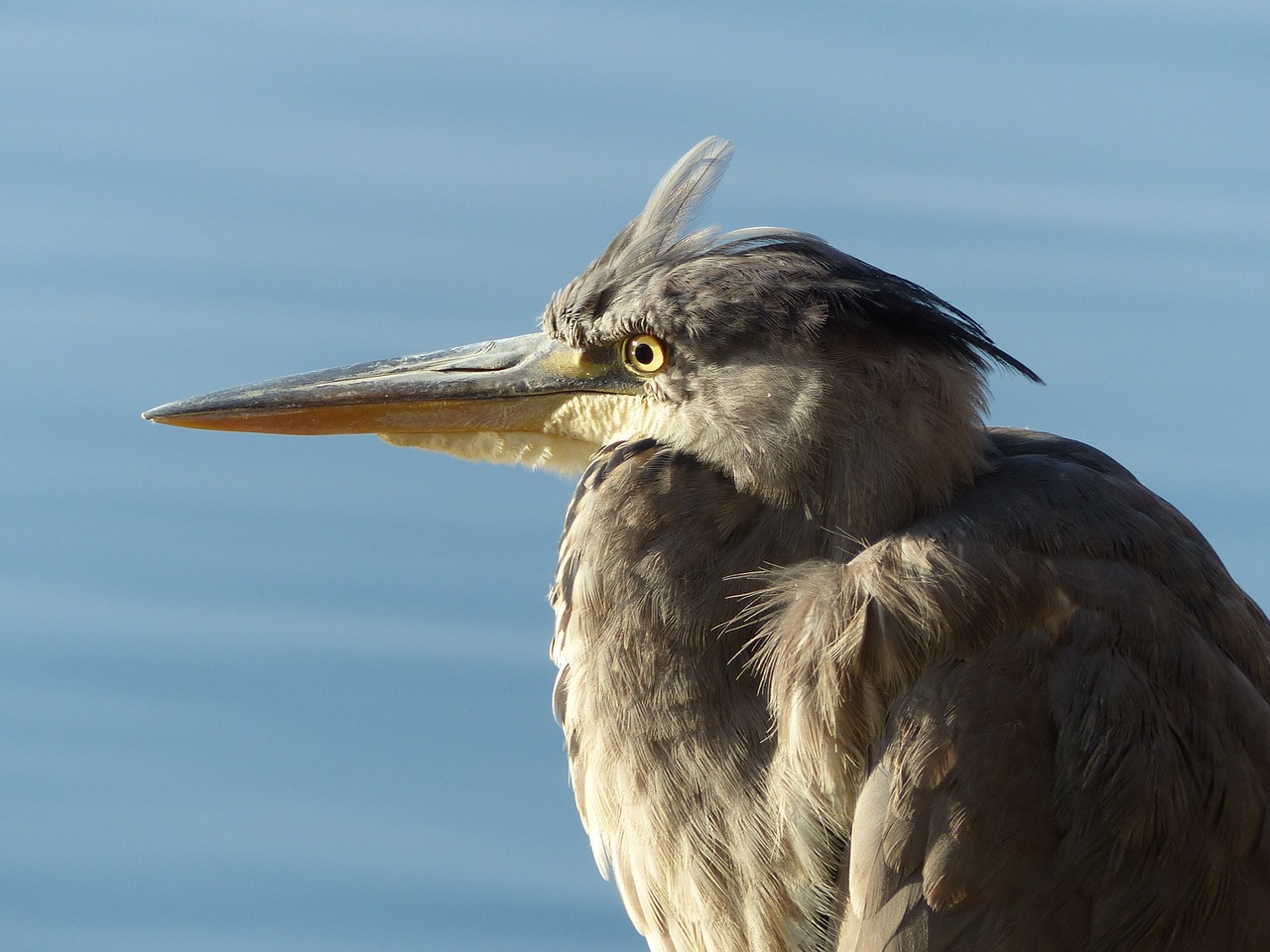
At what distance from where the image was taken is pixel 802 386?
1421 mm

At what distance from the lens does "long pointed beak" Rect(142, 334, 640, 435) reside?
1.65 m

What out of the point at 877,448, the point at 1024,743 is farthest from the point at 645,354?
the point at 1024,743

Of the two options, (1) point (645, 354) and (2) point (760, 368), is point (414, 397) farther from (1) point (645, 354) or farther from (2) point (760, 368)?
(2) point (760, 368)

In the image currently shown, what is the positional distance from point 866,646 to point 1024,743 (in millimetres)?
158

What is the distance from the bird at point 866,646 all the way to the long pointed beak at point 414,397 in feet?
0.20

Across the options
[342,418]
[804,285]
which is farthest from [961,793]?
[342,418]

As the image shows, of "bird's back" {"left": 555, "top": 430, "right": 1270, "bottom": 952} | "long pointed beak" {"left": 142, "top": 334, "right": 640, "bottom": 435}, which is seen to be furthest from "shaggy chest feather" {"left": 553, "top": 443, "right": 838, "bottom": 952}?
"long pointed beak" {"left": 142, "top": 334, "right": 640, "bottom": 435}

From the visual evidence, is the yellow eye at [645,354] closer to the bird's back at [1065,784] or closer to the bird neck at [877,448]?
the bird neck at [877,448]

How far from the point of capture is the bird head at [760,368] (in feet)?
4.67

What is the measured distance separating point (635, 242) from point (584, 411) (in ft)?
0.61

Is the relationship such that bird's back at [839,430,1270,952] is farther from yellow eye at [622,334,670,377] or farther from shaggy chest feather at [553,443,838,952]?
yellow eye at [622,334,670,377]

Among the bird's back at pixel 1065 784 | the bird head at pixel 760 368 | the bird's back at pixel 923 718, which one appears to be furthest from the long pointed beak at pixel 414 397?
the bird's back at pixel 1065 784

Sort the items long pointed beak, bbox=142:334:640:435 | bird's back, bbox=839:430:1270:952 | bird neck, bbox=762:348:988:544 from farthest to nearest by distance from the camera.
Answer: long pointed beak, bbox=142:334:640:435 < bird neck, bbox=762:348:988:544 < bird's back, bbox=839:430:1270:952

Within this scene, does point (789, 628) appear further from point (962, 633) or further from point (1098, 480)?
point (1098, 480)
